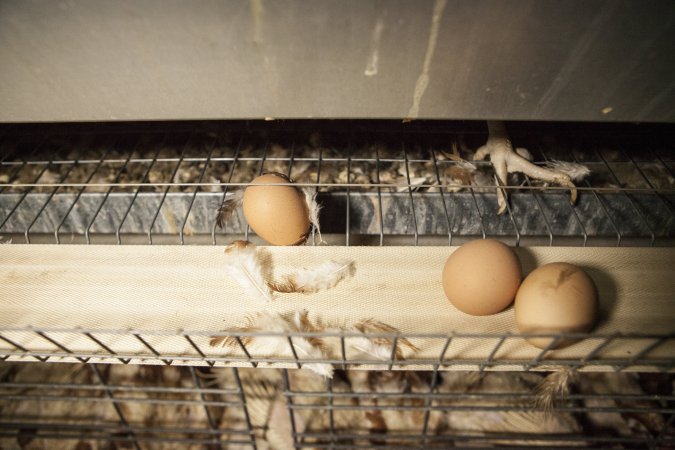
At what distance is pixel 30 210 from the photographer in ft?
4.73

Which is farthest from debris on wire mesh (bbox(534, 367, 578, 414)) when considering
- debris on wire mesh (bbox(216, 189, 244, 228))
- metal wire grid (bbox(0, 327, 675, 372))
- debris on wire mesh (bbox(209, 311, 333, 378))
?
debris on wire mesh (bbox(216, 189, 244, 228))

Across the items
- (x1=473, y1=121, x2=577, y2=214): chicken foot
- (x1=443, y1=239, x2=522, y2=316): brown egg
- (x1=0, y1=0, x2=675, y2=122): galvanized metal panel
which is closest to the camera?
(x1=0, y1=0, x2=675, y2=122): galvanized metal panel

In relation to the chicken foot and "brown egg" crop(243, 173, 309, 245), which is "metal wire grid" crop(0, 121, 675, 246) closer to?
the chicken foot

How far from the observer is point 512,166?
1322mm

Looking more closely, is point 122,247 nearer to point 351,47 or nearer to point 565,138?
point 351,47

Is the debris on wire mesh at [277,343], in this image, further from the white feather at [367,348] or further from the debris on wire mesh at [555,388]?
the debris on wire mesh at [555,388]

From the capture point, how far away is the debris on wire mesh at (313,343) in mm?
896

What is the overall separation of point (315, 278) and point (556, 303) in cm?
56

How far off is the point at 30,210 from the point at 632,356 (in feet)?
6.18

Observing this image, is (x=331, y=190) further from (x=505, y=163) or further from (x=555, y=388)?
(x=555, y=388)

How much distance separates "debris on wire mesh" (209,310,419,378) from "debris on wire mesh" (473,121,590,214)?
26.5 inches

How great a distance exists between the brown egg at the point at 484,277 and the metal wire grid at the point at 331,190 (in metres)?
0.41

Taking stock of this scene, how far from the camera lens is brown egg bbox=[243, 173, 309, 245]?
1.07m

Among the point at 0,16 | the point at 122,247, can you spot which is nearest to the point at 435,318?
the point at 122,247
